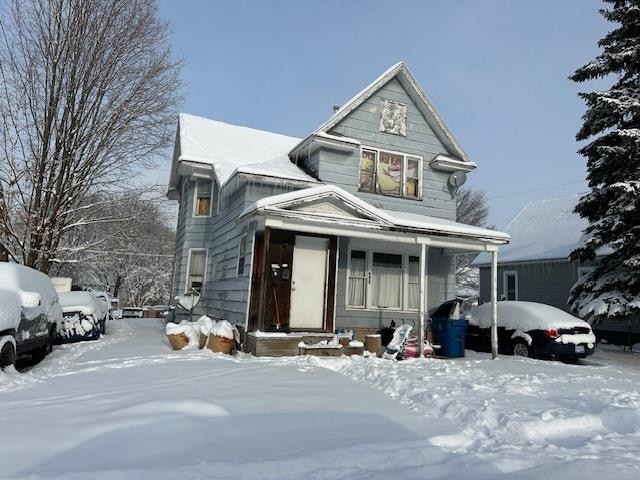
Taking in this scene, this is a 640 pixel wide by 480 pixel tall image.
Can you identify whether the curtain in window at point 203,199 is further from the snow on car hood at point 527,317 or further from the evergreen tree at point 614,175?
the evergreen tree at point 614,175

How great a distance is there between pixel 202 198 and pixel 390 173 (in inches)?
245

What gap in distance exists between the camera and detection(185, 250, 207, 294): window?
14.2 metres

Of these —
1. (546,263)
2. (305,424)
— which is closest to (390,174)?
(305,424)

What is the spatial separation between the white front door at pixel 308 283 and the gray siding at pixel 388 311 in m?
1.30

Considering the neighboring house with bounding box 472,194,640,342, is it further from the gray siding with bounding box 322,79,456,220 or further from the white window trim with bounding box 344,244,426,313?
the white window trim with bounding box 344,244,426,313

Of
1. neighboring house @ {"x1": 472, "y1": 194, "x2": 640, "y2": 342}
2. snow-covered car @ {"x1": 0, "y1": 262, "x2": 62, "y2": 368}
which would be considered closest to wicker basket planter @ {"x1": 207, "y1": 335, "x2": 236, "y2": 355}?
snow-covered car @ {"x1": 0, "y1": 262, "x2": 62, "y2": 368}

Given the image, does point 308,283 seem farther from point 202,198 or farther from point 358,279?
point 202,198

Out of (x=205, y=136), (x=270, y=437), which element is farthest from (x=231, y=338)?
(x=205, y=136)

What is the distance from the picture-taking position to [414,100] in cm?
1333

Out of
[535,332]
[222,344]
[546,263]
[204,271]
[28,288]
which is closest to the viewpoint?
[28,288]

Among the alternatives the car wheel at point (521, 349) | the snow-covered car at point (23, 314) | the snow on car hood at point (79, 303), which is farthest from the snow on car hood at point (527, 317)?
the snow on car hood at point (79, 303)

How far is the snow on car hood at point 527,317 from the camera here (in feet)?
34.1

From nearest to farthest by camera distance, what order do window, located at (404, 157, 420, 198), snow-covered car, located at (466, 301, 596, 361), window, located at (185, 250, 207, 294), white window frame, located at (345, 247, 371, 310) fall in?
1. snow-covered car, located at (466, 301, 596, 361)
2. white window frame, located at (345, 247, 371, 310)
3. window, located at (404, 157, 420, 198)
4. window, located at (185, 250, 207, 294)

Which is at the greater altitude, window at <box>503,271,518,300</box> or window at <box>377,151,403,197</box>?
window at <box>377,151,403,197</box>
